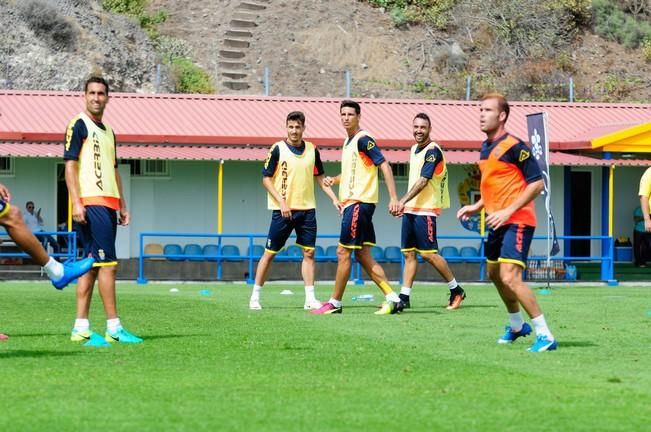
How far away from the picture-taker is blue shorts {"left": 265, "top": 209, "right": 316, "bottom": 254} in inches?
608

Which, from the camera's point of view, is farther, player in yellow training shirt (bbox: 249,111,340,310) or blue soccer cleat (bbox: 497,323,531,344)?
player in yellow training shirt (bbox: 249,111,340,310)

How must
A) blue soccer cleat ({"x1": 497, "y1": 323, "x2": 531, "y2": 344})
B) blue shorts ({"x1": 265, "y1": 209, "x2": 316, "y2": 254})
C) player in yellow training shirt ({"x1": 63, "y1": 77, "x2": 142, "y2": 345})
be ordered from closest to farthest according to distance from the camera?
player in yellow training shirt ({"x1": 63, "y1": 77, "x2": 142, "y2": 345}), blue soccer cleat ({"x1": 497, "y1": 323, "x2": 531, "y2": 344}), blue shorts ({"x1": 265, "y1": 209, "x2": 316, "y2": 254})

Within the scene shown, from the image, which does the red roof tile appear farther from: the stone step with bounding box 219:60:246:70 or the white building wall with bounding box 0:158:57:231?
the stone step with bounding box 219:60:246:70

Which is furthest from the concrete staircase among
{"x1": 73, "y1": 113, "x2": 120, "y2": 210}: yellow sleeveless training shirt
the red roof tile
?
{"x1": 73, "y1": 113, "x2": 120, "y2": 210}: yellow sleeveless training shirt

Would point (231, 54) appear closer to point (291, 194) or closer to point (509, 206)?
point (291, 194)

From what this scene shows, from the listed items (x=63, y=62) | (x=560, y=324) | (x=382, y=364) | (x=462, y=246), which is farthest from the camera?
(x=63, y=62)

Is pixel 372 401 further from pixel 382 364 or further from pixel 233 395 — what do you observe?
pixel 382 364

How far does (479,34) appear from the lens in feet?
184

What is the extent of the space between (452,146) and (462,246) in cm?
308

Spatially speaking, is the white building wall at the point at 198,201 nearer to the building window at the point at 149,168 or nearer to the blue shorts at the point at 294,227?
the building window at the point at 149,168

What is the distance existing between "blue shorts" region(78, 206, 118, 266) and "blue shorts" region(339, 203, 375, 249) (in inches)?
169

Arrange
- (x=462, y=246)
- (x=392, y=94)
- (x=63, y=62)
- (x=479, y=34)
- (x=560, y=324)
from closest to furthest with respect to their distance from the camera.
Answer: (x=560, y=324) → (x=462, y=246) → (x=63, y=62) → (x=392, y=94) → (x=479, y=34)

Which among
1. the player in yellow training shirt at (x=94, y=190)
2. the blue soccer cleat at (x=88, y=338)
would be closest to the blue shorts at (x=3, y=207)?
the player in yellow training shirt at (x=94, y=190)

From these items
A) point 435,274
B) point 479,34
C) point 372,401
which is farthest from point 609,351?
point 479,34
